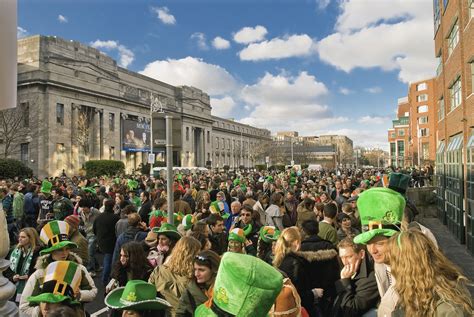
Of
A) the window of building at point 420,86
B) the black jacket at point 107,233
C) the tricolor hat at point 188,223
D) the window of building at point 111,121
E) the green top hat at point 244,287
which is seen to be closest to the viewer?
the green top hat at point 244,287

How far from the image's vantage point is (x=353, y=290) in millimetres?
3293

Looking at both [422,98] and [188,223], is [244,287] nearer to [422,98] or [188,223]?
[188,223]

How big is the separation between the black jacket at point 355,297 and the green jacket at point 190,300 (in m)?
1.18

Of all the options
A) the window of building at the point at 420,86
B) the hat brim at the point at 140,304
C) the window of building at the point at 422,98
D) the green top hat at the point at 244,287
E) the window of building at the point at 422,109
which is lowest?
the hat brim at the point at 140,304

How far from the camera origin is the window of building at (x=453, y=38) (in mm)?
15648

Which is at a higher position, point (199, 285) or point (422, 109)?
point (422, 109)

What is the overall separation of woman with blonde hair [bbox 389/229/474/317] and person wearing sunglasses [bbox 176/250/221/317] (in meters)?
1.67

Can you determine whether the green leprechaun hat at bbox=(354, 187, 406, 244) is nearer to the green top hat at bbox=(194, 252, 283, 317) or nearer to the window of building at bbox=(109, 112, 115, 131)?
the green top hat at bbox=(194, 252, 283, 317)

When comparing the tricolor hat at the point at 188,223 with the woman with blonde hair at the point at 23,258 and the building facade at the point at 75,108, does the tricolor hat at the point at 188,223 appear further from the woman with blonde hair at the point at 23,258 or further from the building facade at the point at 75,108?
the building facade at the point at 75,108

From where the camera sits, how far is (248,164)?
379 feet

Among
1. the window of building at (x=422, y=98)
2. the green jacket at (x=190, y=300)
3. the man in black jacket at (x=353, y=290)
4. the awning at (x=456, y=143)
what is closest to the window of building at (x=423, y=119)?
the window of building at (x=422, y=98)

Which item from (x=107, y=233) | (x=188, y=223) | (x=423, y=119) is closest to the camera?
(x=188, y=223)

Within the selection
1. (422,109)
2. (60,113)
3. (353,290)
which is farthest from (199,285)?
(422,109)

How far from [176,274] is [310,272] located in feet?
4.75
